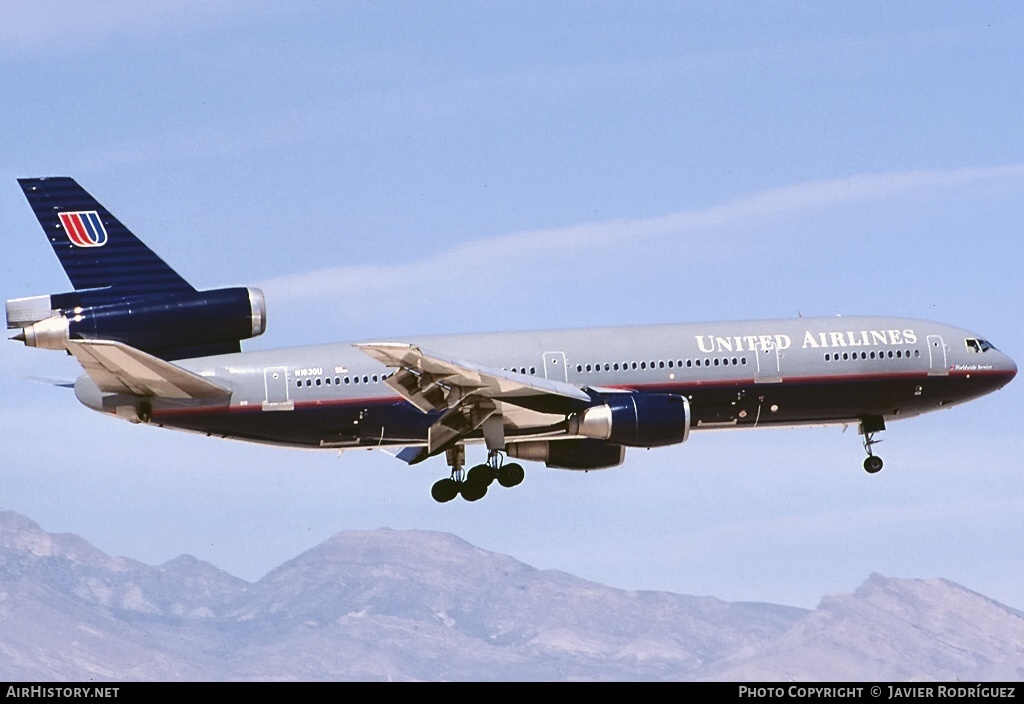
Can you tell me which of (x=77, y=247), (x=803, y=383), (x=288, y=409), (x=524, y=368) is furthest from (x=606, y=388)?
(x=77, y=247)

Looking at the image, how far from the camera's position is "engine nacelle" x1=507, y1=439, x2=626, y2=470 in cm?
5362

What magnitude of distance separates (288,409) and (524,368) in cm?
715

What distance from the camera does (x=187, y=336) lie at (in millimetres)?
50875

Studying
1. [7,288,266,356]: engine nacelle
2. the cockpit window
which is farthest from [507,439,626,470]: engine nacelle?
the cockpit window

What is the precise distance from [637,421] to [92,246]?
17.9 meters

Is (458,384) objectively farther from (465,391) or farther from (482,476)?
(482,476)

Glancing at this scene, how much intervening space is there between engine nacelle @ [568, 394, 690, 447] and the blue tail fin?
13.3m

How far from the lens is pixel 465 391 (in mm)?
49312

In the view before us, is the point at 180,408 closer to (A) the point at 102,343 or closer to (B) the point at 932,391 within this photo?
(A) the point at 102,343

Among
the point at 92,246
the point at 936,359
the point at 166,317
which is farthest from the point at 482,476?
the point at 936,359

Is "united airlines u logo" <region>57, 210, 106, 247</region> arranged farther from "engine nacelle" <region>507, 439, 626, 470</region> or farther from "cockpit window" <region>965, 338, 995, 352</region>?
"cockpit window" <region>965, 338, 995, 352</region>

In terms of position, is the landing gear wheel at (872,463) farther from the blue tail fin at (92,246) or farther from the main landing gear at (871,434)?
the blue tail fin at (92,246)

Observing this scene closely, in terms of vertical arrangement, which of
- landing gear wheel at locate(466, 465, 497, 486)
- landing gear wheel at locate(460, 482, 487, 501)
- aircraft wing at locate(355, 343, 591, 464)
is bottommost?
landing gear wheel at locate(460, 482, 487, 501)
